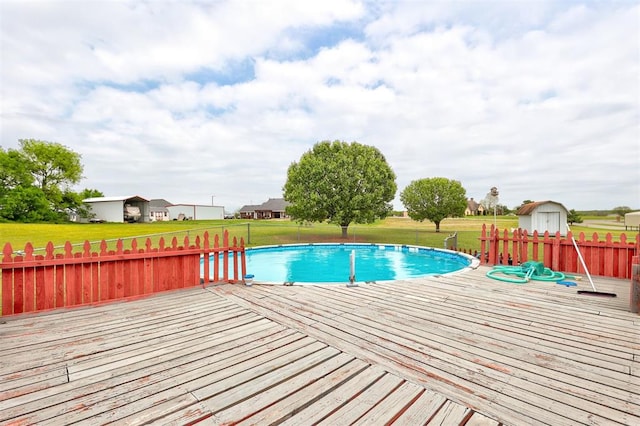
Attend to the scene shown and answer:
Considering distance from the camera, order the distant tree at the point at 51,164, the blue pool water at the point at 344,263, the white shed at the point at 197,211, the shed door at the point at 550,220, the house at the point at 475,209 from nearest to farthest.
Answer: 1. the blue pool water at the point at 344,263
2. the shed door at the point at 550,220
3. the distant tree at the point at 51,164
4. the white shed at the point at 197,211
5. the house at the point at 475,209

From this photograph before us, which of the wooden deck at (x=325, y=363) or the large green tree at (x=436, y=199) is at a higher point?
the large green tree at (x=436, y=199)

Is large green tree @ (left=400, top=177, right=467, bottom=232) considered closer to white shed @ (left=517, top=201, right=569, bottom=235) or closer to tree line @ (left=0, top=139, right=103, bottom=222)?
white shed @ (left=517, top=201, right=569, bottom=235)

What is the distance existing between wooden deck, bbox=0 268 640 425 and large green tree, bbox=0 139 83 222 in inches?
1486

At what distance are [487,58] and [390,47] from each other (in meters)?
3.54

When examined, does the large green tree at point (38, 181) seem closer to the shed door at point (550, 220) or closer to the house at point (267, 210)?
the house at point (267, 210)

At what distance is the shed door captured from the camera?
19.0 m

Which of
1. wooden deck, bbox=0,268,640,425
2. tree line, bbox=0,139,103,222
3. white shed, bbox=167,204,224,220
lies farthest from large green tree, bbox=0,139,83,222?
wooden deck, bbox=0,268,640,425

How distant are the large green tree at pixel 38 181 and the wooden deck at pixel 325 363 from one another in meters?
37.7

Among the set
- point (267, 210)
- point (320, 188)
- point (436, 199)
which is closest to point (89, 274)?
point (320, 188)

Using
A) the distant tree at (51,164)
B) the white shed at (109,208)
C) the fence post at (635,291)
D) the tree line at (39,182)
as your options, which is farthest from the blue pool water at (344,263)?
the distant tree at (51,164)

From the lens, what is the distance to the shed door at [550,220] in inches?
748

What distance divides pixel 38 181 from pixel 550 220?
53531 millimetres

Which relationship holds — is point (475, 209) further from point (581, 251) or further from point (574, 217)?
point (581, 251)

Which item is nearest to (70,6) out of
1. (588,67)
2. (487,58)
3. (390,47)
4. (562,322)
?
(390,47)
